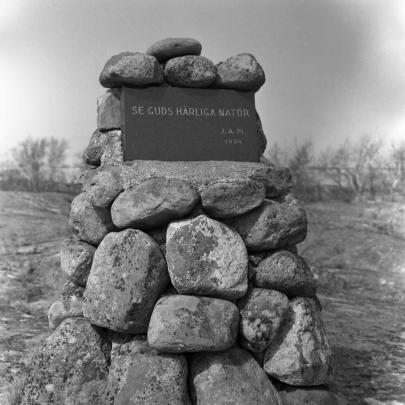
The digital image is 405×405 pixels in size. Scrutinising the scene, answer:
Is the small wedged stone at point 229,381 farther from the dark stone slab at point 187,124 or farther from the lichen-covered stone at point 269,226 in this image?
the dark stone slab at point 187,124

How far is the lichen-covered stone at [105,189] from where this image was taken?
381 centimetres

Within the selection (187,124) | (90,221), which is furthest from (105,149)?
(187,124)

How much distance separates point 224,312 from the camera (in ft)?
11.4

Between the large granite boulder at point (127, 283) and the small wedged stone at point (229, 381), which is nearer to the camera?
the small wedged stone at point (229, 381)

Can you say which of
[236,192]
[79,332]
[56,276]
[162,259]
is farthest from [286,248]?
[56,276]

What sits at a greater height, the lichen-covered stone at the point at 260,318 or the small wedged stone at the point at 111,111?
the small wedged stone at the point at 111,111

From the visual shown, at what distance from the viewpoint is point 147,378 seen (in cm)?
336

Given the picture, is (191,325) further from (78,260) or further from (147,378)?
(78,260)

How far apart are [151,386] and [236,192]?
A: 1.50 metres

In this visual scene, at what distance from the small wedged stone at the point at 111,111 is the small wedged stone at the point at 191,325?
1549 mm

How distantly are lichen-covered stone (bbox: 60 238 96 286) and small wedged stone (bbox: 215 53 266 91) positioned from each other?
1.76m

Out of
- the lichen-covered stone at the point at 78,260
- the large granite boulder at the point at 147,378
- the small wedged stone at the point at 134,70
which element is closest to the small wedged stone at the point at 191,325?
the large granite boulder at the point at 147,378

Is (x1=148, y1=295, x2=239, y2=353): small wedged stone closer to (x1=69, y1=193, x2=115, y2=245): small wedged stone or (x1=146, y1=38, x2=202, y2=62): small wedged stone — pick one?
(x1=69, y1=193, x2=115, y2=245): small wedged stone

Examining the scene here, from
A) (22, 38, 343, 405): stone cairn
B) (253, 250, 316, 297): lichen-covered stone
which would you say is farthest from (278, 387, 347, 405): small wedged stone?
(253, 250, 316, 297): lichen-covered stone
